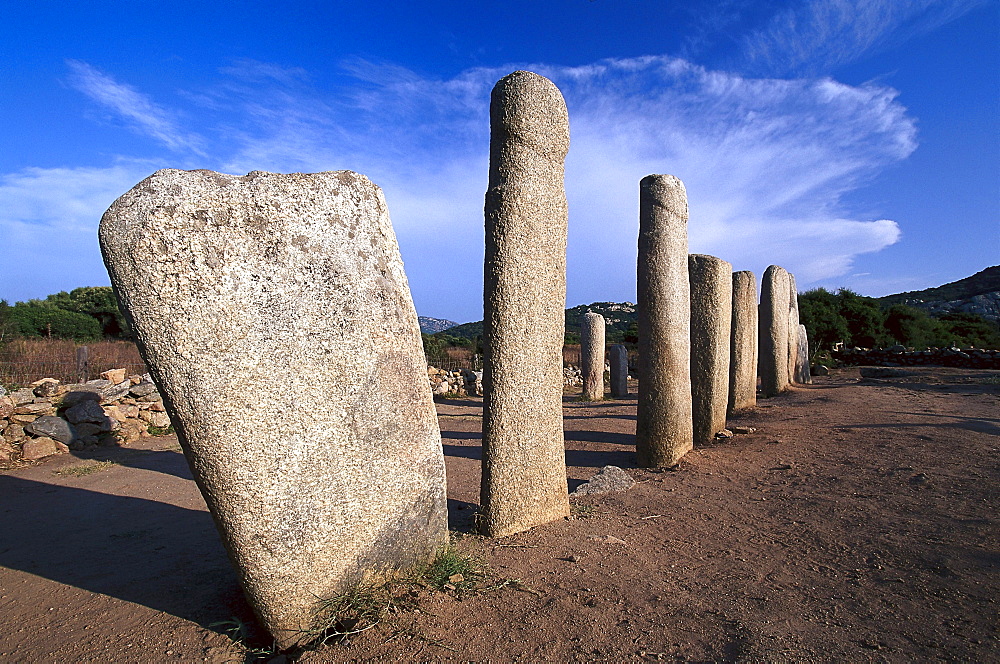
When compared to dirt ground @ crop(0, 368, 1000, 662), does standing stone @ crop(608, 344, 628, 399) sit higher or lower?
higher

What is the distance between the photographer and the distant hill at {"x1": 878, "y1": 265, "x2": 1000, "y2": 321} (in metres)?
31.0

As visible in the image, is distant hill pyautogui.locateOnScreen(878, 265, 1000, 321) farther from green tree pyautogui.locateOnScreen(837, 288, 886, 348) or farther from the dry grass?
the dry grass

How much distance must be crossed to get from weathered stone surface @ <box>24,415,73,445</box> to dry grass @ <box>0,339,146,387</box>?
1440mm

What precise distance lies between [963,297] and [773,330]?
126 ft

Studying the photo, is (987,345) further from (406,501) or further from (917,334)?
(406,501)

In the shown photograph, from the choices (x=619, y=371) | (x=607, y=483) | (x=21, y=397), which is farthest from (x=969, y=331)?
(x=21, y=397)

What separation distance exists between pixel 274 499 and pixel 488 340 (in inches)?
66.7

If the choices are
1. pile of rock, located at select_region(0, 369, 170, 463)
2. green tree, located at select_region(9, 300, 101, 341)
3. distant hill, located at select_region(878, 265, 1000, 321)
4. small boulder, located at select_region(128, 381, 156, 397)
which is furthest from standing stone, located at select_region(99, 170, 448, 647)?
distant hill, located at select_region(878, 265, 1000, 321)

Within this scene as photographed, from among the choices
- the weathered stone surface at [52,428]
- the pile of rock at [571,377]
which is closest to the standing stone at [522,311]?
the weathered stone surface at [52,428]

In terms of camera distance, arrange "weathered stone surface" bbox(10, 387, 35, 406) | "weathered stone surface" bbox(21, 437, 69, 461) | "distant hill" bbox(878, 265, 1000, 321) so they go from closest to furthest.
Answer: "weathered stone surface" bbox(21, 437, 69, 461) < "weathered stone surface" bbox(10, 387, 35, 406) < "distant hill" bbox(878, 265, 1000, 321)

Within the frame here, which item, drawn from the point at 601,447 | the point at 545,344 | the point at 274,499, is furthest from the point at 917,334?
the point at 274,499

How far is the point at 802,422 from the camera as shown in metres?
6.93

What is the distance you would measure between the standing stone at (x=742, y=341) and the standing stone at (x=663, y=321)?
2.81m

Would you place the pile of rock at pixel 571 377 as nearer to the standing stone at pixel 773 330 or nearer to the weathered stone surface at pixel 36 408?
the standing stone at pixel 773 330
